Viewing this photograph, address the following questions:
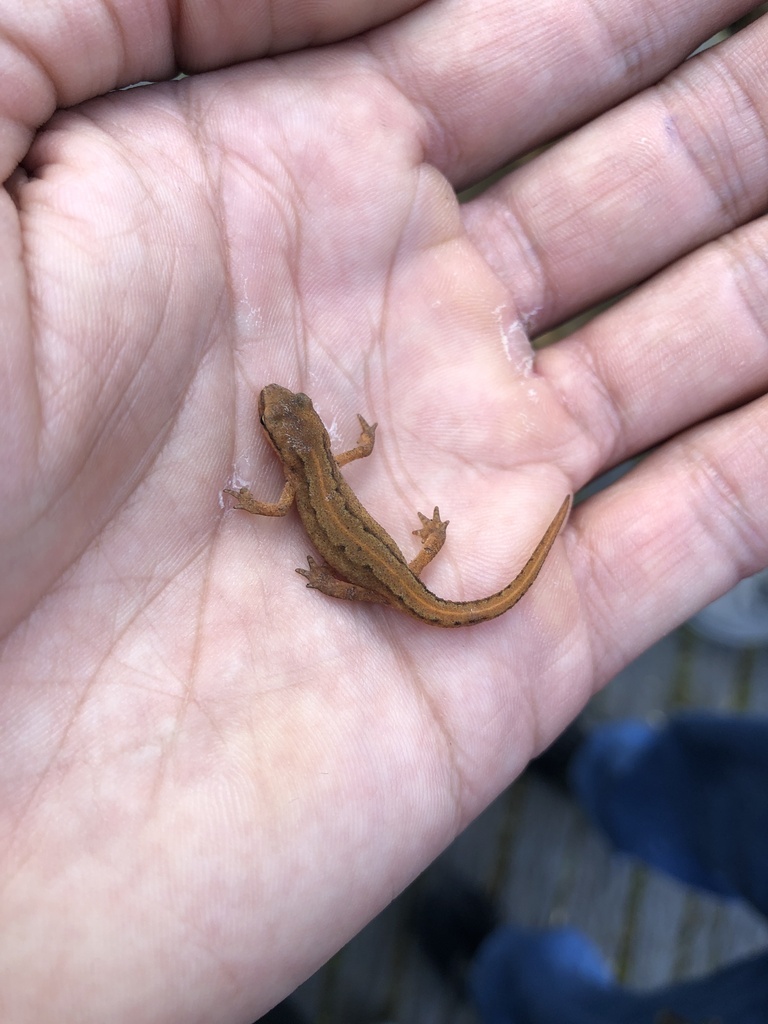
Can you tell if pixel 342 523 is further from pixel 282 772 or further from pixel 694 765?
pixel 694 765

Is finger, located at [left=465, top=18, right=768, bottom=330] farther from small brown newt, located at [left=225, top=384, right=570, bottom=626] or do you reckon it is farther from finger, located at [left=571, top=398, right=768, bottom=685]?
small brown newt, located at [left=225, top=384, right=570, bottom=626]

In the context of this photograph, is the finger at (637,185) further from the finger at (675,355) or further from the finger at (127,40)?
the finger at (127,40)

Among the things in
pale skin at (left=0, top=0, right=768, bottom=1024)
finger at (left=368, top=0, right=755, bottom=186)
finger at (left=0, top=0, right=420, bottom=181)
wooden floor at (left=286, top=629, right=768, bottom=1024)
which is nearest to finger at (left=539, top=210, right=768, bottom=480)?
pale skin at (left=0, top=0, right=768, bottom=1024)

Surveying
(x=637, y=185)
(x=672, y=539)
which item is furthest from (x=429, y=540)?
(x=637, y=185)

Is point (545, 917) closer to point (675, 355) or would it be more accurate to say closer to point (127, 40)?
point (675, 355)

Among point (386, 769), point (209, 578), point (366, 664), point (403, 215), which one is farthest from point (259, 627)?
Answer: point (403, 215)

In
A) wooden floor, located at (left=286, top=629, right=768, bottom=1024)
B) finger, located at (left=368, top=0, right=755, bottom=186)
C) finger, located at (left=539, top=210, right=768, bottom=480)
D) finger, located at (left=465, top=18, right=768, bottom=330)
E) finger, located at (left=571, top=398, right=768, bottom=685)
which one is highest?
finger, located at (left=368, top=0, right=755, bottom=186)
